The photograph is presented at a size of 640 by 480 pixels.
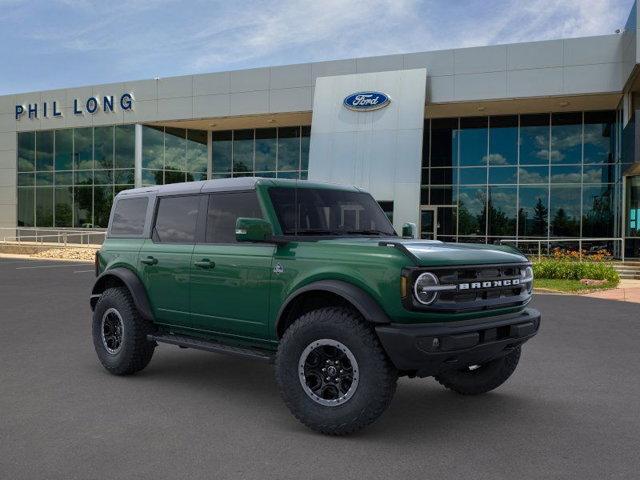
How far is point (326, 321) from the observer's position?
479 centimetres

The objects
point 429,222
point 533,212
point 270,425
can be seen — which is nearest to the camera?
point 270,425

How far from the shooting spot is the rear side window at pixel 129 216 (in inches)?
272

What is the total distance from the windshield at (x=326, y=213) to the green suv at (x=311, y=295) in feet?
0.05

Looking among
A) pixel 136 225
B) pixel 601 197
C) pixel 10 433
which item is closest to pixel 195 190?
pixel 136 225

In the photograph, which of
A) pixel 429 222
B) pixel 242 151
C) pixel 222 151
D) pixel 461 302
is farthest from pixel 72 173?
pixel 461 302

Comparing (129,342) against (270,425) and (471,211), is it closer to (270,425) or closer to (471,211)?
(270,425)

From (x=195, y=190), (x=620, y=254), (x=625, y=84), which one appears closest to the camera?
(x=195, y=190)

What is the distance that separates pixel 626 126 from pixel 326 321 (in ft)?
76.1

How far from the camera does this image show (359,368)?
4609mm

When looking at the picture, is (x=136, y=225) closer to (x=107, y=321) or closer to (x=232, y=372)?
(x=107, y=321)

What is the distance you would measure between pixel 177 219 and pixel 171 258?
0.46 meters

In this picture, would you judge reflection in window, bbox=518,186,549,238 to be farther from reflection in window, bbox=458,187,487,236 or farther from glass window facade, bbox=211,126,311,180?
glass window facade, bbox=211,126,311,180

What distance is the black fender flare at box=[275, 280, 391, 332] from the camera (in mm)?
4582

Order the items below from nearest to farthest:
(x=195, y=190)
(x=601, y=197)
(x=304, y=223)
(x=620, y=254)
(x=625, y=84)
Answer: (x=304, y=223) < (x=195, y=190) < (x=625, y=84) < (x=620, y=254) < (x=601, y=197)
